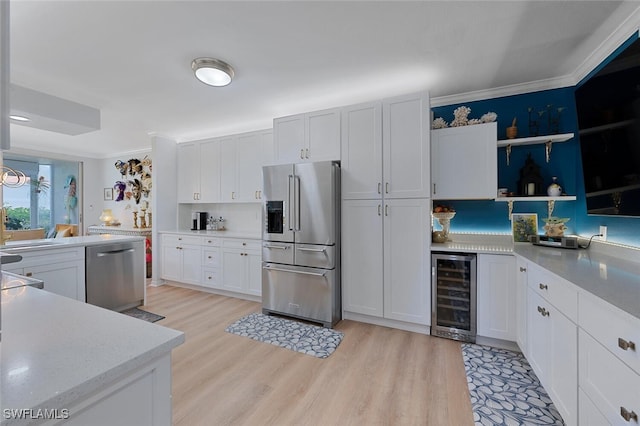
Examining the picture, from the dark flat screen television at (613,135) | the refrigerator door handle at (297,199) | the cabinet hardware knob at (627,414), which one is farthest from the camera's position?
the refrigerator door handle at (297,199)

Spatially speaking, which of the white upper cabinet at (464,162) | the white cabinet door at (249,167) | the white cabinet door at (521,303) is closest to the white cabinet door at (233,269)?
the white cabinet door at (249,167)

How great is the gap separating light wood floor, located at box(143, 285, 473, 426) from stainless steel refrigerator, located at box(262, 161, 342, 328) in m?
0.44

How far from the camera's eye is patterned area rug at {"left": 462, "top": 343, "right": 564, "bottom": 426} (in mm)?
1654

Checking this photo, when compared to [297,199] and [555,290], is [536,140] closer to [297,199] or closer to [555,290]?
[555,290]

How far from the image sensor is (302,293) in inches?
118

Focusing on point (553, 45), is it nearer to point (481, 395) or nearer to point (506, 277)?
point (506, 277)

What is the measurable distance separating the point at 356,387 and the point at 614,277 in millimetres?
1659

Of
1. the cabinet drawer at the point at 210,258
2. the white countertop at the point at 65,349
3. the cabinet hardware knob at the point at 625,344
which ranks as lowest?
the cabinet drawer at the point at 210,258

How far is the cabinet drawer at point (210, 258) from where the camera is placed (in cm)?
397

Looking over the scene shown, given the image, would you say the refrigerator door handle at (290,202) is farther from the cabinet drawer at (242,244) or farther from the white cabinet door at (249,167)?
the white cabinet door at (249,167)

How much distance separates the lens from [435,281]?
2.66m

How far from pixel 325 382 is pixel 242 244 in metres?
2.26

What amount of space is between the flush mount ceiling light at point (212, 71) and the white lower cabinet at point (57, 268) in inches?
90.5

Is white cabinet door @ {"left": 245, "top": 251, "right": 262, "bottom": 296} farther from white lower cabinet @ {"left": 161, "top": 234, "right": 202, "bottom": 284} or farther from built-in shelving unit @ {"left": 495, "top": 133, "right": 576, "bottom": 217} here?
built-in shelving unit @ {"left": 495, "top": 133, "right": 576, "bottom": 217}
